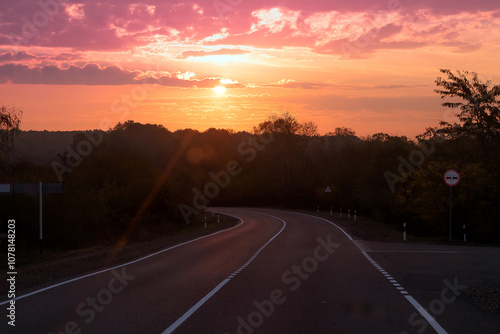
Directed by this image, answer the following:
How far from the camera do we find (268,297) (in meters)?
11.1

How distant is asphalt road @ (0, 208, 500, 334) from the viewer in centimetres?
842

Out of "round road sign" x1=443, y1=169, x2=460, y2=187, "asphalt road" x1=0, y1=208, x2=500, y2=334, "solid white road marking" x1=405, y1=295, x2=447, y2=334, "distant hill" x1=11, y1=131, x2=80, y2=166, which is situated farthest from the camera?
"distant hill" x1=11, y1=131, x2=80, y2=166

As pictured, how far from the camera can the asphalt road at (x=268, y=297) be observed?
8422mm

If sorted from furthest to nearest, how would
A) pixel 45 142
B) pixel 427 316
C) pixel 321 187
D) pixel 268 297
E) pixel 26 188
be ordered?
pixel 45 142 < pixel 321 187 < pixel 26 188 < pixel 268 297 < pixel 427 316

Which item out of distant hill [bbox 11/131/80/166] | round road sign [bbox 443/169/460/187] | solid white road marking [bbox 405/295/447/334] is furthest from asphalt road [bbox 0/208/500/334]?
distant hill [bbox 11/131/80/166]

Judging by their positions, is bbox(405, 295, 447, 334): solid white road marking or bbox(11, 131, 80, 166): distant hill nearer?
bbox(405, 295, 447, 334): solid white road marking

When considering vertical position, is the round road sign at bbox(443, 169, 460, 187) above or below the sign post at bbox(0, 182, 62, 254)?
above

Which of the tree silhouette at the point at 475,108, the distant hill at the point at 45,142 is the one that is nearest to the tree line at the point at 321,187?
the tree silhouette at the point at 475,108

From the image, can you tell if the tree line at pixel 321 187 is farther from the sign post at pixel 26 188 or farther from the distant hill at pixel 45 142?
the distant hill at pixel 45 142

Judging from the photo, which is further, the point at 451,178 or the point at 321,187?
the point at 321,187

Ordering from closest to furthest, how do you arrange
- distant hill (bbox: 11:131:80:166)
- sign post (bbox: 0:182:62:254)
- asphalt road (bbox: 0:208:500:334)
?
asphalt road (bbox: 0:208:500:334)
sign post (bbox: 0:182:62:254)
distant hill (bbox: 11:131:80:166)

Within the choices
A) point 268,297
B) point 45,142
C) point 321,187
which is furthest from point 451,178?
point 45,142

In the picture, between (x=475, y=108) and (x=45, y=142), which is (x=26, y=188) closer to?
(x=475, y=108)

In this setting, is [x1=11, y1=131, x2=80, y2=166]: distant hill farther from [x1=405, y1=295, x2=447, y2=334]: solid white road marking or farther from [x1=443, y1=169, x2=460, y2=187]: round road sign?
[x1=405, y1=295, x2=447, y2=334]: solid white road marking
